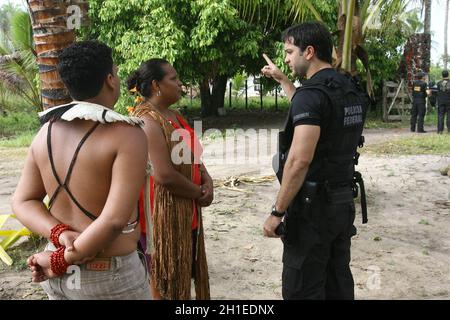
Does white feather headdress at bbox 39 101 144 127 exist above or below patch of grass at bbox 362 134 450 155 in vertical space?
above

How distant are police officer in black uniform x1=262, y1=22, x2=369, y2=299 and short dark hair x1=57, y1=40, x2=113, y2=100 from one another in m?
1.06

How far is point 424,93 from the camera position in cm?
1272

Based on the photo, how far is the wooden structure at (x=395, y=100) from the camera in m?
15.8

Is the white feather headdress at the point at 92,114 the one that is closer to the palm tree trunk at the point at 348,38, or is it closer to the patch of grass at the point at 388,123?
the palm tree trunk at the point at 348,38

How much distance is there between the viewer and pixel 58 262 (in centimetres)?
175

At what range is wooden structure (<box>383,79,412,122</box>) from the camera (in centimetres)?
1576

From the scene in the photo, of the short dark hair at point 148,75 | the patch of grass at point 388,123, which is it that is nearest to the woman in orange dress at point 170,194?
the short dark hair at point 148,75

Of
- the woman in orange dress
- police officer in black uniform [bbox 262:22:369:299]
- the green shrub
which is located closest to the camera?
police officer in black uniform [bbox 262:22:369:299]

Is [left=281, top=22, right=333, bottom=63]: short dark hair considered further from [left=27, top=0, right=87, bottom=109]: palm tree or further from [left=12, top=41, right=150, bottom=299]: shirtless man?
[left=27, top=0, right=87, bottom=109]: palm tree

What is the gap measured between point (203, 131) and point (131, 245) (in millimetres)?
12621

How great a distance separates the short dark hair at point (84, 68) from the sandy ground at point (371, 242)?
2.39 metres

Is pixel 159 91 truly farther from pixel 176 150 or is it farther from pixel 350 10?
pixel 350 10

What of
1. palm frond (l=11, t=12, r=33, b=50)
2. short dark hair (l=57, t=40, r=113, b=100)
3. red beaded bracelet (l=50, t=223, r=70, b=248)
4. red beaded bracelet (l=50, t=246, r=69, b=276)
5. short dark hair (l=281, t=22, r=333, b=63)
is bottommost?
red beaded bracelet (l=50, t=246, r=69, b=276)

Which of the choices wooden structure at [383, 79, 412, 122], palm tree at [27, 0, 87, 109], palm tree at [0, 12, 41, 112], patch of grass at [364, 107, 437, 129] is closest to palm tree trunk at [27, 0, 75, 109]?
palm tree at [27, 0, 87, 109]
